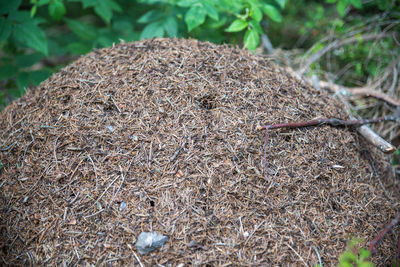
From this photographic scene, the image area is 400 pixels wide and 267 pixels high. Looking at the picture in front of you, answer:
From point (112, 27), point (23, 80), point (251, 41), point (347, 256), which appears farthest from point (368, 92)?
point (23, 80)

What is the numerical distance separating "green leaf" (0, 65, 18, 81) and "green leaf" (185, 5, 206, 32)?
192cm

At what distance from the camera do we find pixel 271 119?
6.88ft

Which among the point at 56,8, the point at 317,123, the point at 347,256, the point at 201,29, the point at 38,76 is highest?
the point at 56,8

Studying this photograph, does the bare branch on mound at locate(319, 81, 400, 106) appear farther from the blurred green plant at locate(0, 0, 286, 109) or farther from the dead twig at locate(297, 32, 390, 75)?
the blurred green plant at locate(0, 0, 286, 109)

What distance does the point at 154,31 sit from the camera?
3.03 m

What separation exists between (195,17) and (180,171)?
1538mm

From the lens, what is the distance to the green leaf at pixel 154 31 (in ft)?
9.82

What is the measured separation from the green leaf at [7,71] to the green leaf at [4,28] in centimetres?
35

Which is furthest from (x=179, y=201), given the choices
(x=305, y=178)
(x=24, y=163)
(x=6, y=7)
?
(x=6, y=7)

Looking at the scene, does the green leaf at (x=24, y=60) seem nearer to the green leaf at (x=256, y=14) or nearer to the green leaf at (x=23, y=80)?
the green leaf at (x=23, y=80)

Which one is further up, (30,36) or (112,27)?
(30,36)

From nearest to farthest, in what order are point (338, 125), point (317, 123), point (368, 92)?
point (317, 123) → point (338, 125) → point (368, 92)

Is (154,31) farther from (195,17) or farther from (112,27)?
(112,27)

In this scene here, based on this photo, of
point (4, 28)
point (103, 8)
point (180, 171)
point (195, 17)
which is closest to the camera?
point (180, 171)
